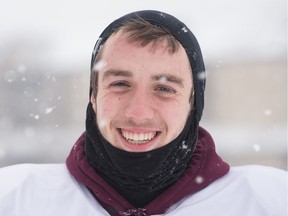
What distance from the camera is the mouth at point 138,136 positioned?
110 inches

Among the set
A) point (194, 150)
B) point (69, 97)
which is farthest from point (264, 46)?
Result: point (194, 150)

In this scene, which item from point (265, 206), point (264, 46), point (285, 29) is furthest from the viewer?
point (285, 29)

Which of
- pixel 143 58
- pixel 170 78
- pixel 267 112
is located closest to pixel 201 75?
pixel 170 78

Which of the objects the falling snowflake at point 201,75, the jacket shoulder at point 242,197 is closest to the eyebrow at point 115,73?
the falling snowflake at point 201,75

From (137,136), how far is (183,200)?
1.18 ft

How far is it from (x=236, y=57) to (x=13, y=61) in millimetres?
9500

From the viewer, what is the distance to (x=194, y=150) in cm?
302

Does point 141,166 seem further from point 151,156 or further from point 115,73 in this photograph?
point 115,73

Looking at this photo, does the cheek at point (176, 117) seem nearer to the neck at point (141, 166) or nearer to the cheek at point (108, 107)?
the neck at point (141, 166)

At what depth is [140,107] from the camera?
8.97 ft

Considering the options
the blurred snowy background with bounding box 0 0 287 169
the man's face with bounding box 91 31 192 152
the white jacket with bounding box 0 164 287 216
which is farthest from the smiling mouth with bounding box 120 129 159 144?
the blurred snowy background with bounding box 0 0 287 169

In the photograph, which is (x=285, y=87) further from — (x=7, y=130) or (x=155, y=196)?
(x=155, y=196)

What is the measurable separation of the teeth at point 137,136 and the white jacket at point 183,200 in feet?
1.07

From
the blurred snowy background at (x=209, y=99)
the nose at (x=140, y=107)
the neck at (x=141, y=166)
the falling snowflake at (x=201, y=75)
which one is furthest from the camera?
the blurred snowy background at (x=209, y=99)
